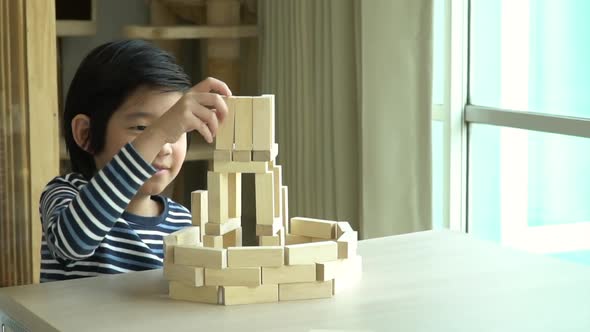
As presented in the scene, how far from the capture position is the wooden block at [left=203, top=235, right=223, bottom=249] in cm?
124

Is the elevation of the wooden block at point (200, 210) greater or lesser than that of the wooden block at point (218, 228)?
greater

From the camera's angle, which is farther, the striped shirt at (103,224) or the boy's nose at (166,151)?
the boy's nose at (166,151)

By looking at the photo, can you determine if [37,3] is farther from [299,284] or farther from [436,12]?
[436,12]

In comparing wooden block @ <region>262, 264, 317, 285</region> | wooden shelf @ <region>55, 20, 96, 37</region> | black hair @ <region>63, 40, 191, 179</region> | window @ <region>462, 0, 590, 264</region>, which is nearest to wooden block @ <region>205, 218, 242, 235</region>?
wooden block @ <region>262, 264, 317, 285</region>

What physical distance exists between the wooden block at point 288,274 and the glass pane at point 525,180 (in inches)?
46.6

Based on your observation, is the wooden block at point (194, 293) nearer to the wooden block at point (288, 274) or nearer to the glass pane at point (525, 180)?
the wooden block at point (288, 274)

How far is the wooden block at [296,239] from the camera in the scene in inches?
53.3

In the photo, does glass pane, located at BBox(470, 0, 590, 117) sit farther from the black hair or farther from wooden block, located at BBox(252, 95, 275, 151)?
wooden block, located at BBox(252, 95, 275, 151)

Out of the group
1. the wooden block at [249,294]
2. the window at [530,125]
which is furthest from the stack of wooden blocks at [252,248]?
the window at [530,125]

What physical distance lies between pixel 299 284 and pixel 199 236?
17 cm

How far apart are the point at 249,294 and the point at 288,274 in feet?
0.17

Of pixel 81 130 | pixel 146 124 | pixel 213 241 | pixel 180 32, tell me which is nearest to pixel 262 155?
pixel 213 241

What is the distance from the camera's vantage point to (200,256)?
3.81 feet

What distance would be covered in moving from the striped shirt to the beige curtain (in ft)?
2.94
